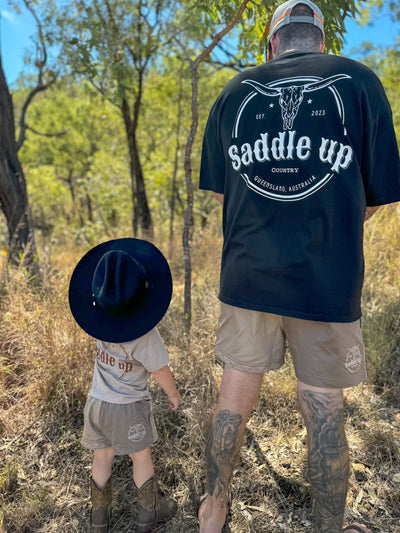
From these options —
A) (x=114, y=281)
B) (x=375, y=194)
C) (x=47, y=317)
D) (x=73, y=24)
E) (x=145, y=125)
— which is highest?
(x=73, y=24)

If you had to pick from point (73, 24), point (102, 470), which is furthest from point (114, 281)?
point (73, 24)

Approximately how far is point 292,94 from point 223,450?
1.50 metres

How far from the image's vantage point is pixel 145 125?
10406mm

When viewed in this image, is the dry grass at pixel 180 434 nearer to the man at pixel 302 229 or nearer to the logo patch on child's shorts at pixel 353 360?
the man at pixel 302 229

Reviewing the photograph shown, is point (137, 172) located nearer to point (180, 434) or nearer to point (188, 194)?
point (188, 194)

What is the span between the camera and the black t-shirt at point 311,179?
5.08 ft

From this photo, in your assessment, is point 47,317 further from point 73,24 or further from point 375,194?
point 73,24

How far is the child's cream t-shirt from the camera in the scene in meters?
1.83

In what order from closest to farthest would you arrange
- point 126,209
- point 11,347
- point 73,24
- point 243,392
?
point 243,392
point 11,347
point 73,24
point 126,209

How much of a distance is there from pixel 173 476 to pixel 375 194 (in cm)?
176

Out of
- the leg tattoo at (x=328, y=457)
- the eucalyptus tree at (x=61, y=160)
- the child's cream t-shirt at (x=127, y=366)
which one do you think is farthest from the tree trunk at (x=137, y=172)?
the eucalyptus tree at (x=61, y=160)

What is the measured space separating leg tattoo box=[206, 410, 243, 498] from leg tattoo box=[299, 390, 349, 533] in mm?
325

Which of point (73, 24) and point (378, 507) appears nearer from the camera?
point (378, 507)

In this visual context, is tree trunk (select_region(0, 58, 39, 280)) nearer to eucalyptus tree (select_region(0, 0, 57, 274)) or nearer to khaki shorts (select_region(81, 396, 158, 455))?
eucalyptus tree (select_region(0, 0, 57, 274))
